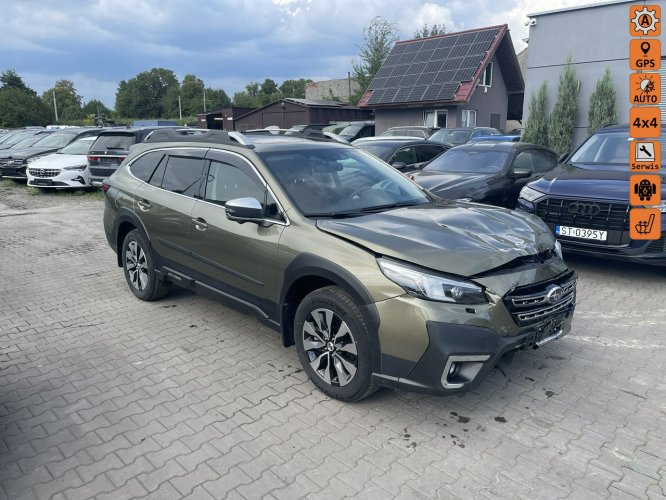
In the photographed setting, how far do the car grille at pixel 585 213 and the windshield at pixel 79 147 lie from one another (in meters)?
13.3

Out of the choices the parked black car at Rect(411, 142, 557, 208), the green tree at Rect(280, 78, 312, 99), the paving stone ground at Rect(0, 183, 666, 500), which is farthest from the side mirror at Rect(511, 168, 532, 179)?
the green tree at Rect(280, 78, 312, 99)

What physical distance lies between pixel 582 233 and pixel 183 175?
14.6 ft

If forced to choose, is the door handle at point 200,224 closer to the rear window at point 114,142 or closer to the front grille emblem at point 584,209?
the front grille emblem at point 584,209

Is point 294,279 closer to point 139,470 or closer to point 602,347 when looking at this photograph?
point 139,470

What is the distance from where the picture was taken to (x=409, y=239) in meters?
3.32

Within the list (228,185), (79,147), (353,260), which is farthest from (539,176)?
(79,147)

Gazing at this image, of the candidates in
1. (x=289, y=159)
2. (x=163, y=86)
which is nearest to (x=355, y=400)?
(x=289, y=159)

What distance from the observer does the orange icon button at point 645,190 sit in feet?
18.2

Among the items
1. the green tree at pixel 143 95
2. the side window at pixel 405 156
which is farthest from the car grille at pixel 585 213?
the green tree at pixel 143 95

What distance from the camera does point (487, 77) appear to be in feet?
90.2

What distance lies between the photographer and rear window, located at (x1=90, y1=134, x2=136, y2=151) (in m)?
12.5

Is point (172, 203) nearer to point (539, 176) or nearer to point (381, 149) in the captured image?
point (539, 176)

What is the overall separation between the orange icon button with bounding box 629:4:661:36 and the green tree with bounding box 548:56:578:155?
184 centimetres

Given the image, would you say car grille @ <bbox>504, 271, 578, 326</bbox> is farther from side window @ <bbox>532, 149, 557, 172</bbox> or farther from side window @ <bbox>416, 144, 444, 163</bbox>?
side window @ <bbox>416, 144, 444, 163</bbox>
